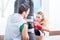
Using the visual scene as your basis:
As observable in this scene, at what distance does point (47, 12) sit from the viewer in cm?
161

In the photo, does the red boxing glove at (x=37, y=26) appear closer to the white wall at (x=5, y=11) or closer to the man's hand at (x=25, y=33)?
the man's hand at (x=25, y=33)

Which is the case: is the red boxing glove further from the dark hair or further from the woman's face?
the dark hair

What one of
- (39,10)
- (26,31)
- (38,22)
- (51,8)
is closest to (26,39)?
(26,31)

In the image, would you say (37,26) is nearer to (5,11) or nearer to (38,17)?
(38,17)

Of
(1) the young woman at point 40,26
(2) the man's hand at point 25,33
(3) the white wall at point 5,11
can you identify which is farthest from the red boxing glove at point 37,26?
(3) the white wall at point 5,11

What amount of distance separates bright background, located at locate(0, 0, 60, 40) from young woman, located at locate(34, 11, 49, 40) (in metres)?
0.06

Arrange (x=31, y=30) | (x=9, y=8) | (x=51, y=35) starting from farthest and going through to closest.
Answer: (x=51, y=35) < (x=31, y=30) < (x=9, y=8)

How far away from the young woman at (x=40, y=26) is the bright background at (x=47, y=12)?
62mm

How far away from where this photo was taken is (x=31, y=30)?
1471 millimetres

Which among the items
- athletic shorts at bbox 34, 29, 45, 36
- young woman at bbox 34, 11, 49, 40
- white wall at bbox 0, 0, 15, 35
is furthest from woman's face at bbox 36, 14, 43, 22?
white wall at bbox 0, 0, 15, 35

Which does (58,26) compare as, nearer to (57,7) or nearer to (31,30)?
(57,7)

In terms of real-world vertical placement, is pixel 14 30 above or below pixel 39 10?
below

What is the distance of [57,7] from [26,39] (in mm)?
615

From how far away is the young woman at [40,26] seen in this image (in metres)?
1.53
